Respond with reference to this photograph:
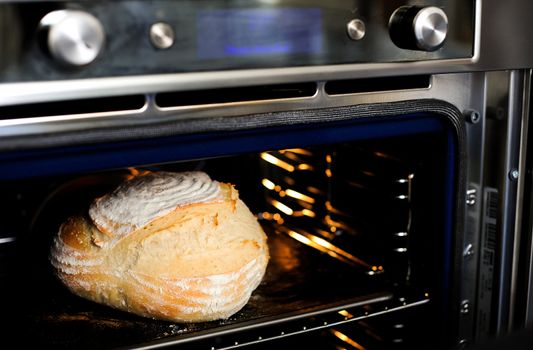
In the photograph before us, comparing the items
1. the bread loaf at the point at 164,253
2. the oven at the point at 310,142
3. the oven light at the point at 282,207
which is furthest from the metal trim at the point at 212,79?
the oven light at the point at 282,207

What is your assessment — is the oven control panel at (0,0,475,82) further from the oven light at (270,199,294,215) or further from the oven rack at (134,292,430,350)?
the oven light at (270,199,294,215)

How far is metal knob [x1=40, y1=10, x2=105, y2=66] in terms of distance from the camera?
83 centimetres

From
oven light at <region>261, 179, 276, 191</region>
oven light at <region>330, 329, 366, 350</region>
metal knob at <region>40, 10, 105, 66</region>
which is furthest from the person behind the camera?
oven light at <region>261, 179, 276, 191</region>

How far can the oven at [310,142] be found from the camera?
893mm

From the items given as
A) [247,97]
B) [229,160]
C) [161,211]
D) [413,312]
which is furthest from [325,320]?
[229,160]

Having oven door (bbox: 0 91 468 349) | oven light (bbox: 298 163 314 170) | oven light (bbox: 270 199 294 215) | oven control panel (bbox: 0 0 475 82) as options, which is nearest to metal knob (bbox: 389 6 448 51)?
oven control panel (bbox: 0 0 475 82)

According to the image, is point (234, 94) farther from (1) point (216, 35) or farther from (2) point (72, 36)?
(2) point (72, 36)

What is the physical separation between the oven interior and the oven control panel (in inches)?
4.6

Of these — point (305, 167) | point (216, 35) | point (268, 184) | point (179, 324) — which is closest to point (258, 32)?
point (216, 35)

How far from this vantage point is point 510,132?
4.09 feet

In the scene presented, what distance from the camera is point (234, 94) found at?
1021 millimetres

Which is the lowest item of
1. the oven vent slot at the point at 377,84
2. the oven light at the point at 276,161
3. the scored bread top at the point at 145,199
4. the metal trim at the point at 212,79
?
the oven light at the point at 276,161

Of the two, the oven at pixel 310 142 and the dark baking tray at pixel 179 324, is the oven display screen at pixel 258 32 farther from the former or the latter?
the dark baking tray at pixel 179 324

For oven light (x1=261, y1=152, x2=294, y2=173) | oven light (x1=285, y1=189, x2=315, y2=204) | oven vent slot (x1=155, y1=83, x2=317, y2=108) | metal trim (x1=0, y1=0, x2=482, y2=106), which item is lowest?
oven light (x1=285, y1=189, x2=315, y2=204)
